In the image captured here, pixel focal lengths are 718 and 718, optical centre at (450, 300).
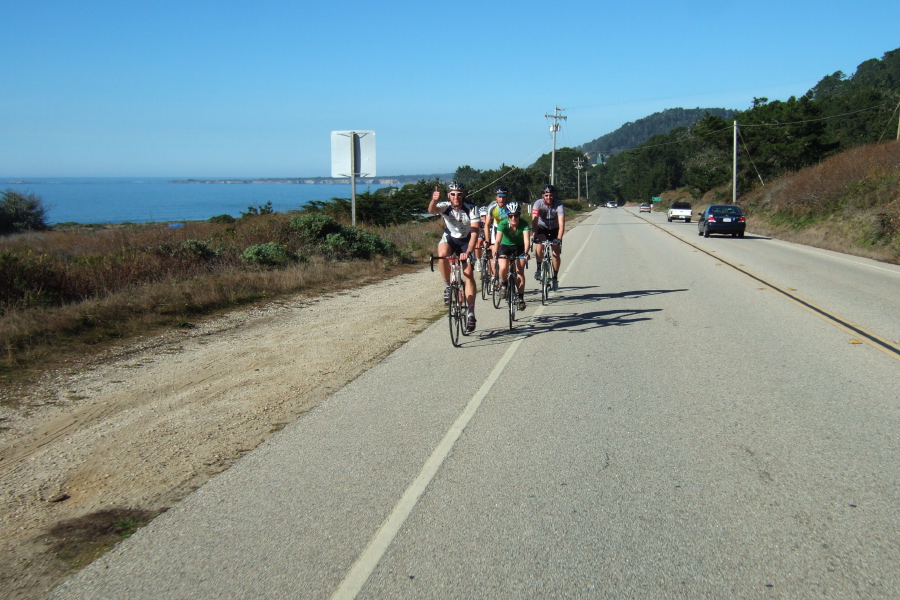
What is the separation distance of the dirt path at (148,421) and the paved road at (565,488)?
12.9 inches

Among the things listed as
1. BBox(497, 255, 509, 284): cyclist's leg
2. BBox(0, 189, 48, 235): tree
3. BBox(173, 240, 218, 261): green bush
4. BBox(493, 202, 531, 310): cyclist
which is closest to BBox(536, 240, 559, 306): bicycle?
BBox(493, 202, 531, 310): cyclist

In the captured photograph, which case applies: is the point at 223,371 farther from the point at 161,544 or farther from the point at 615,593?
the point at 615,593

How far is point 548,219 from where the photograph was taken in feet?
41.5

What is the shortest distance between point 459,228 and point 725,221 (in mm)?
26239

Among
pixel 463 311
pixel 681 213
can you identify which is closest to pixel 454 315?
pixel 463 311

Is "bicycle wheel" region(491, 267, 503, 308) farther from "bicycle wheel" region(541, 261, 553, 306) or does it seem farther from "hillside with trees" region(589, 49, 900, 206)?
"hillside with trees" region(589, 49, 900, 206)

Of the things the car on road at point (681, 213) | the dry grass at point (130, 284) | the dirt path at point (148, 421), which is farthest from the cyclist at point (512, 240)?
the car on road at point (681, 213)

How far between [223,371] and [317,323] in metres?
3.25

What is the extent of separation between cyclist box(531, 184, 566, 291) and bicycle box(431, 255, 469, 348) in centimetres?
310

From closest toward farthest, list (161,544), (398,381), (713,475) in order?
(161,544), (713,475), (398,381)

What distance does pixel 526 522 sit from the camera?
4.10 metres

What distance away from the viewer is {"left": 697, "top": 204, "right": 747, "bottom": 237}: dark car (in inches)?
1276

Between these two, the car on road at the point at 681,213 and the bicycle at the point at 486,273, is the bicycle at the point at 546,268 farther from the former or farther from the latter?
the car on road at the point at 681,213

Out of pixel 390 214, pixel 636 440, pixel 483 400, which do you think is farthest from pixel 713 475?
pixel 390 214
